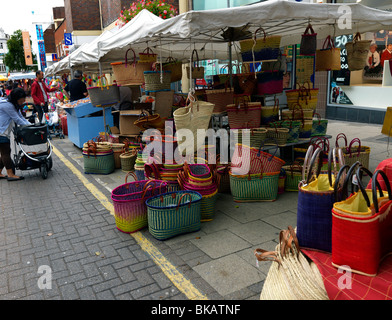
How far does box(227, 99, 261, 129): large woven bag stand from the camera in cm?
622

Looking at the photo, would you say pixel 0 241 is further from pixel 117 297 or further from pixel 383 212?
pixel 383 212

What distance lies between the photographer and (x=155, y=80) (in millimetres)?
7102

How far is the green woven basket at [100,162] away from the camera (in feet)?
26.3

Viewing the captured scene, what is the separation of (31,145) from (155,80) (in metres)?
3.33

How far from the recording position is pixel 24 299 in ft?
11.3

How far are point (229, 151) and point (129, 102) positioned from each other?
3614 millimetres

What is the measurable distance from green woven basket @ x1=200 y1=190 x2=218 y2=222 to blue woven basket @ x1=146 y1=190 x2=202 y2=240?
0.25m

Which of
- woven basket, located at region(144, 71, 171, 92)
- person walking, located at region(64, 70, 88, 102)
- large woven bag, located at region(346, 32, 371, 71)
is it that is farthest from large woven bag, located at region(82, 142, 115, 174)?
large woven bag, located at region(346, 32, 371, 71)

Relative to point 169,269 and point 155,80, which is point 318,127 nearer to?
point 155,80

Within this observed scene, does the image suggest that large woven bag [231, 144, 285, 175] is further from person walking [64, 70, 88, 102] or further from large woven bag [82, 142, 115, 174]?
person walking [64, 70, 88, 102]

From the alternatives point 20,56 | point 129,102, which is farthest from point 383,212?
point 20,56

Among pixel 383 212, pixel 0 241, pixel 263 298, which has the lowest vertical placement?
pixel 0 241

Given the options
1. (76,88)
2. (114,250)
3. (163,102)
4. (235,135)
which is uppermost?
(76,88)

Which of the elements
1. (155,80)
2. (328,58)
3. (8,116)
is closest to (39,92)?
(8,116)
